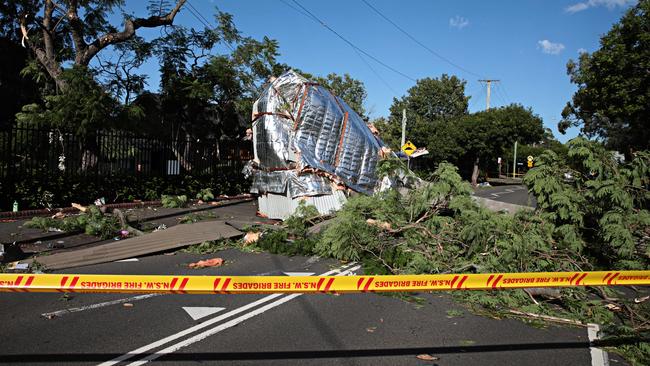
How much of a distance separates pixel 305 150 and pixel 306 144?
8.2 inches

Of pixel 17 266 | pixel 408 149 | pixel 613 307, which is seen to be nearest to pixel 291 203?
pixel 17 266

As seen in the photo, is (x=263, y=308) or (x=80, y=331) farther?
(x=263, y=308)

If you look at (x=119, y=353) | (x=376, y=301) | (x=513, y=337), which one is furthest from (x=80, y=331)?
(x=513, y=337)

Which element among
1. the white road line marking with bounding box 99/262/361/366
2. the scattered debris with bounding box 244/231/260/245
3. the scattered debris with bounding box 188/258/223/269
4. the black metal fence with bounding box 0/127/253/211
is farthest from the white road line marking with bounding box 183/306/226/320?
the black metal fence with bounding box 0/127/253/211

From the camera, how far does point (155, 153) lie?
58.1ft

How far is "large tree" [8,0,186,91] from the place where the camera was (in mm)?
17109

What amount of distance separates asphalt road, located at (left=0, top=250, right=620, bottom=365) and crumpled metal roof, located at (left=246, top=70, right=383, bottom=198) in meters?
7.46

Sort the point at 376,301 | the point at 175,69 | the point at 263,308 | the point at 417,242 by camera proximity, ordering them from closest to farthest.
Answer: the point at 263,308
the point at 376,301
the point at 417,242
the point at 175,69

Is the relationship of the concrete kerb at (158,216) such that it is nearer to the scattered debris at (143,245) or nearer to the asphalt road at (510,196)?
the scattered debris at (143,245)

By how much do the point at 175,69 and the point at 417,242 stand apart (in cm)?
1601

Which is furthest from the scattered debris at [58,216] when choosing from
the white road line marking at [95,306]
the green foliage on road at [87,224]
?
Answer: the white road line marking at [95,306]

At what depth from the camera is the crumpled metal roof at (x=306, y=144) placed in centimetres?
1366

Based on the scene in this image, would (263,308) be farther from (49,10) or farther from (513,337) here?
(49,10)

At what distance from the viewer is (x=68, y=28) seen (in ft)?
62.1
